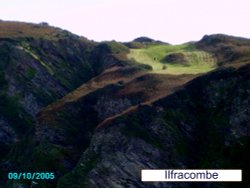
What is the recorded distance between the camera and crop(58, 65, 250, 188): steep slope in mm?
67188

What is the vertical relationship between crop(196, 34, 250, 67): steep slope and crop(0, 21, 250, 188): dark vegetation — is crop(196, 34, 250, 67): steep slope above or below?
above

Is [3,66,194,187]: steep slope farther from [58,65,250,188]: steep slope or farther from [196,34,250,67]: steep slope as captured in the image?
[196,34,250,67]: steep slope

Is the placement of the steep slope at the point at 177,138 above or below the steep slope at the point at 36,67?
below

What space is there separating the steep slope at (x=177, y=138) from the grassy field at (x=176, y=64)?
18744mm

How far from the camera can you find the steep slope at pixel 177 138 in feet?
220

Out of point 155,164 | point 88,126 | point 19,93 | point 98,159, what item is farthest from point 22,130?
point 155,164

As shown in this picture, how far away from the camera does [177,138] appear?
7162 centimetres

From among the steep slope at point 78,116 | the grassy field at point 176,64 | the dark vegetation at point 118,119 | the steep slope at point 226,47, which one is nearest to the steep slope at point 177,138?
the dark vegetation at point 118,119

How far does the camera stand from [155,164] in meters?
68.5

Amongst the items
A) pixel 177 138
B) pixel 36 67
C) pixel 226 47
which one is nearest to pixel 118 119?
pixel 177 138

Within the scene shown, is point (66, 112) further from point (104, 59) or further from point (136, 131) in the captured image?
point (104, 59)

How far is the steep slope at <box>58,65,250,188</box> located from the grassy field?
18.7 metres

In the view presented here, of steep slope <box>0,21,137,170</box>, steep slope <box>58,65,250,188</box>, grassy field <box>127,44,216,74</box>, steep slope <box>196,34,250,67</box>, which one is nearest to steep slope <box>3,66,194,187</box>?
steep slope <box>58,65,250,188</box>

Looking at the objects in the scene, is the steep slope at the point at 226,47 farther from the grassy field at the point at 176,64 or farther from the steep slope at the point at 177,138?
the steep slope at the point at 177,138
